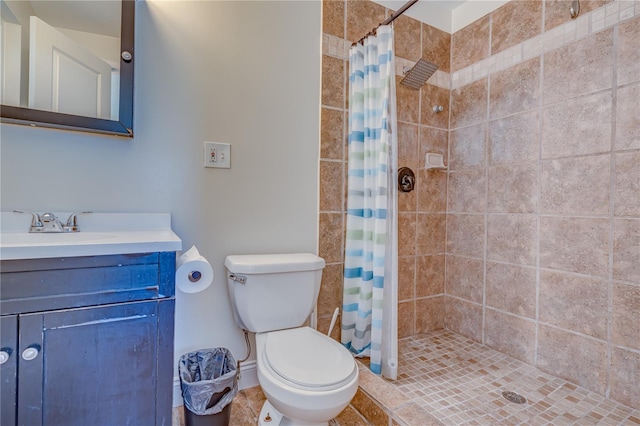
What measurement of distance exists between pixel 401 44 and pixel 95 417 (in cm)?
240

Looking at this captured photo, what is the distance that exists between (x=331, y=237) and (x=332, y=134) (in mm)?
609

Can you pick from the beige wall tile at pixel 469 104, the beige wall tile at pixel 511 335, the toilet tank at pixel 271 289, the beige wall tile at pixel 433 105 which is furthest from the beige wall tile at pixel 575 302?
the toilet tank at pixel 271 289

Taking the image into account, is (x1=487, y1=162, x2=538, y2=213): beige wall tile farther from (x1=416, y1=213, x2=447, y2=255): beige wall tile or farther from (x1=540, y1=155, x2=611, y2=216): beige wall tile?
(x1=416, y1=213, x2=447, y2=255): beige wall tile

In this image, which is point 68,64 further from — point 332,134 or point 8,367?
point 332,134

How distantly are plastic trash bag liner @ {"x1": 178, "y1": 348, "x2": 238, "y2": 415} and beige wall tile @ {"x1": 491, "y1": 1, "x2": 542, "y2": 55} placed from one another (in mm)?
2389

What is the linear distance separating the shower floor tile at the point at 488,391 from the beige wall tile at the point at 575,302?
0.31 meters

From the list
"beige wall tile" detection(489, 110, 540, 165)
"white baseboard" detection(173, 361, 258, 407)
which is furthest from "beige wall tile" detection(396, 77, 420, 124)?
"white baseboard" detection(173, 361, 258, 407)

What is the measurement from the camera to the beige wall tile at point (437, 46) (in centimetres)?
215

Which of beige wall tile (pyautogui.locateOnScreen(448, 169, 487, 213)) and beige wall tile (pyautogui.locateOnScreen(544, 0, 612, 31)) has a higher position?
beige wall tile (pyautogui.locateOnScreen(544, 0, 612, 31))

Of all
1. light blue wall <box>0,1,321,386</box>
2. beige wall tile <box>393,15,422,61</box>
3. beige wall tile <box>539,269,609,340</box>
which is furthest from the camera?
beige wall tile <box>393,15,422,61</box>

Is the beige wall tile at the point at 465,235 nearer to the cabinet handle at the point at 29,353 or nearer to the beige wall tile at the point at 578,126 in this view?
the beige wall tile at the point at 578,126

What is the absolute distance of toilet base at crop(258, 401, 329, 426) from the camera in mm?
1249

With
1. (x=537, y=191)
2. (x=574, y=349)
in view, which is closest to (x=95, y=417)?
(x=574, y=349)

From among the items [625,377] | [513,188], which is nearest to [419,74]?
[513,188]
